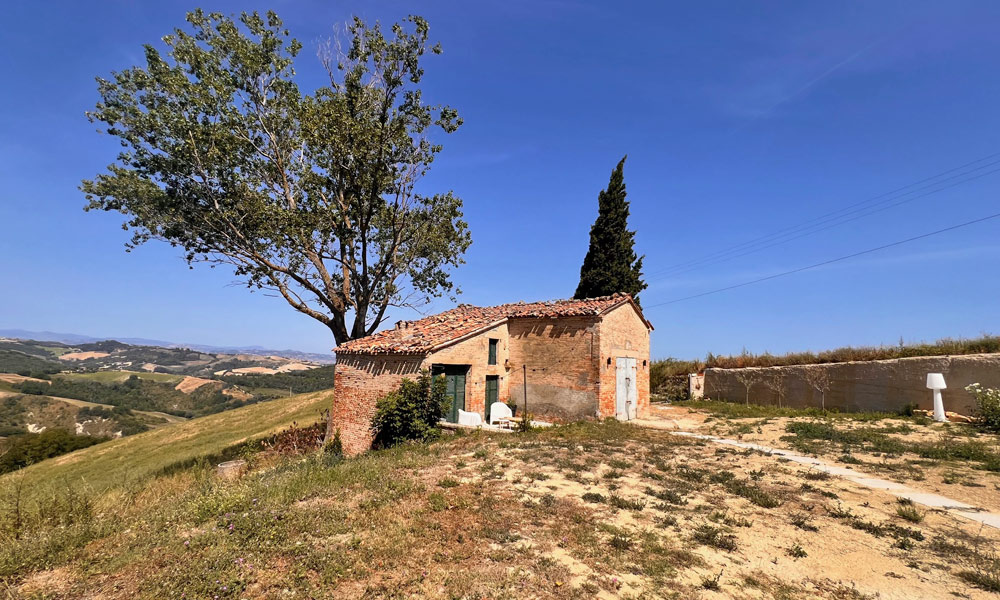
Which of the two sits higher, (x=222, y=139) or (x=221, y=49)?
(x=221, y=49)

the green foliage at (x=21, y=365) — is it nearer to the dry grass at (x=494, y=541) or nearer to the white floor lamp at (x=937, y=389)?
the dry grass at (x=494, y=541)

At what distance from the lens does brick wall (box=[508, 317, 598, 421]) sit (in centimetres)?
1747

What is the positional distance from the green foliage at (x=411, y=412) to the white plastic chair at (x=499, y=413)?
2.68 meters

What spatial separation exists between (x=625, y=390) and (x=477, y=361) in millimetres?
6836

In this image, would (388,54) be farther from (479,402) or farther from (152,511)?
(152,511)

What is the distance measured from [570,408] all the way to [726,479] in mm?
9110

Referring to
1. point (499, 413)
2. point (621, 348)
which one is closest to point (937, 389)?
point (621, 348)

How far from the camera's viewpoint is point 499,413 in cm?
1684

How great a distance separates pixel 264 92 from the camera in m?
16.5

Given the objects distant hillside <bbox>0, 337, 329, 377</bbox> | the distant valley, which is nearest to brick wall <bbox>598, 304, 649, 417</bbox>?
the distant valley

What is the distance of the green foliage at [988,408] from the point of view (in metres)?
13.2

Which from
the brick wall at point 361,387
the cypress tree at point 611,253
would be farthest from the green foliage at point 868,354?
the brick wall at point 361,387

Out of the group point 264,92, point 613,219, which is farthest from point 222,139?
point 613,219

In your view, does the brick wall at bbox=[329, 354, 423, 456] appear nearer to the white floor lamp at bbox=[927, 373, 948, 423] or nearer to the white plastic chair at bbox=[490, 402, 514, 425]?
the white plastic chair at bbox=[490, 402, 514, 425]
